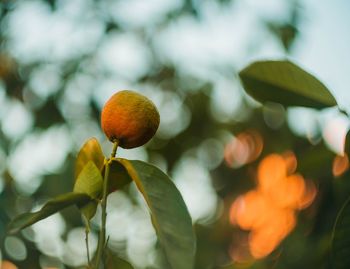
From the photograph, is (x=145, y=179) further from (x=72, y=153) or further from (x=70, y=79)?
(x=70, y=79)

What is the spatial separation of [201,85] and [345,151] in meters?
2.71

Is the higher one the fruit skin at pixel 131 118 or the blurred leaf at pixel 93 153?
the fruit skin at pixel 131 118

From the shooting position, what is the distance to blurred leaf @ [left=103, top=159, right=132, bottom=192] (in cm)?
76

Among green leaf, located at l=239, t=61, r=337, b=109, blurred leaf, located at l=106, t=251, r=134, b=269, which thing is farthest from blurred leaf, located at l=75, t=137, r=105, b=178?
green leaf, located at l=239, t=61, r=337, b=109

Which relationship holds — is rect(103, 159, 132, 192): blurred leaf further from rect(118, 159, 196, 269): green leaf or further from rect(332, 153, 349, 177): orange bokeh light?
rect(332, 153, 349, 177): orange bokeh light

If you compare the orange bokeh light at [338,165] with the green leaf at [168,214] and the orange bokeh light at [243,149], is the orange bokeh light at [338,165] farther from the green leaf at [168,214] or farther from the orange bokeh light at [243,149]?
the orange bokeh light at [243,149]

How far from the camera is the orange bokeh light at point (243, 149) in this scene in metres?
3.36

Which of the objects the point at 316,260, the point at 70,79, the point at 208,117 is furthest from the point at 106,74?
the point at 316,260

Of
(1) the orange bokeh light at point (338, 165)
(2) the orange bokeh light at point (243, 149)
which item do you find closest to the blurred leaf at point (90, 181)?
(1) the orange bokeh light at point (338, 165)

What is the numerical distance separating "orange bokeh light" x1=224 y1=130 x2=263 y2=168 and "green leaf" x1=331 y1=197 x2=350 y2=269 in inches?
103

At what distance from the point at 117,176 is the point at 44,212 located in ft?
0.49

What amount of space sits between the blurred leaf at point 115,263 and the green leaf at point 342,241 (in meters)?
0.31

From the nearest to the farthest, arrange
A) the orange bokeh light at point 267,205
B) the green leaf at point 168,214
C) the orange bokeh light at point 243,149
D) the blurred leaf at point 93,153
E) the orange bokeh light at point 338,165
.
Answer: the green leaf at point 168,214, the blurred leaf at point 93,153, the orange bokeh light at point 338,165, the orange bokeh light at point 267,205, the orange bokeh light at point 243,149

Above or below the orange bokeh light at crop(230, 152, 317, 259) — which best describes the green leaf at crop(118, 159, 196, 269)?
above
